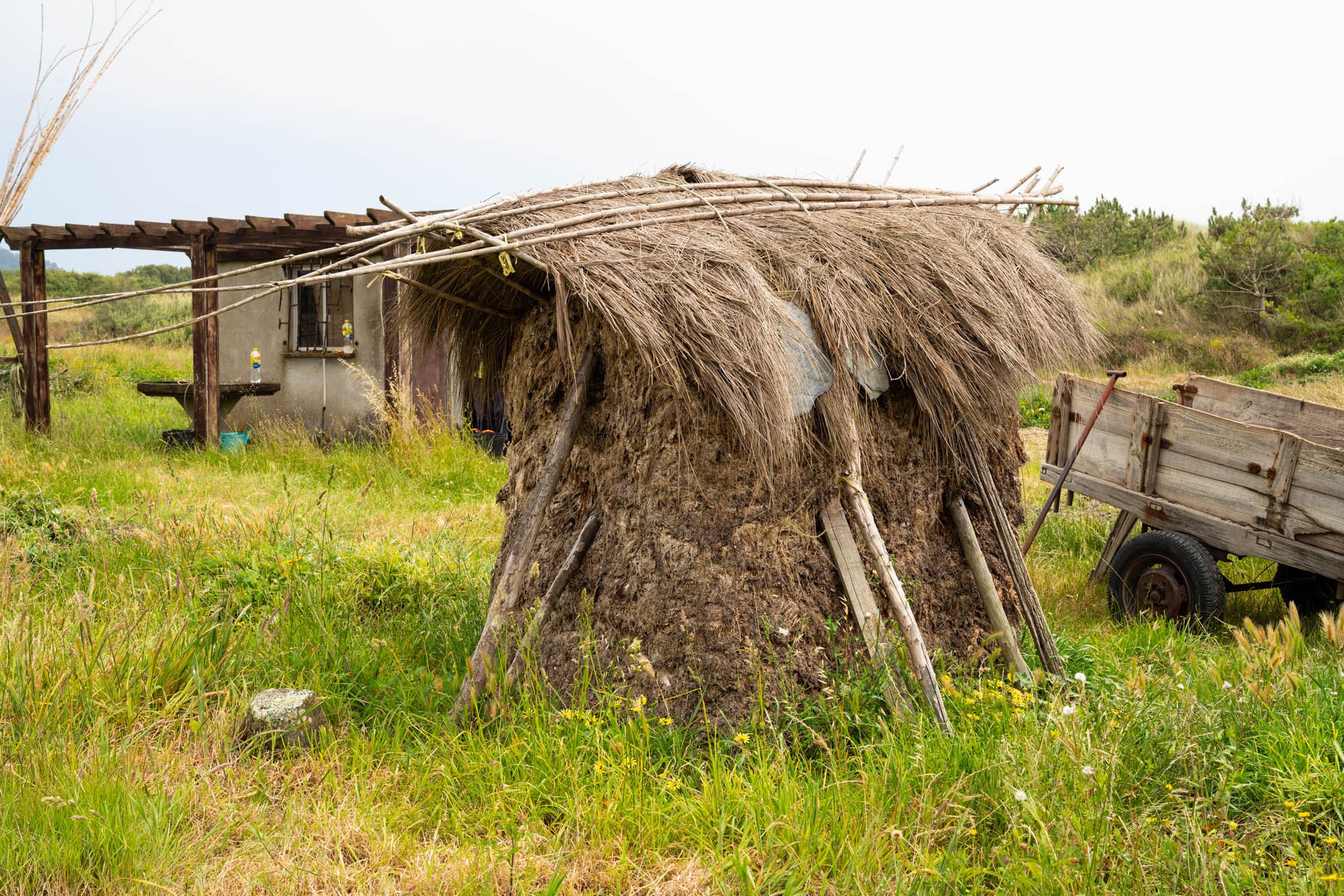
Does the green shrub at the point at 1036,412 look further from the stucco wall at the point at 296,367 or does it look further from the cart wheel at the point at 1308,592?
the stucco wall at the point at 296,367

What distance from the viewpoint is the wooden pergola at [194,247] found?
10.3 metres

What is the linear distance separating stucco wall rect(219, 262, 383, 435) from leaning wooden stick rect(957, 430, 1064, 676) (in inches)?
353

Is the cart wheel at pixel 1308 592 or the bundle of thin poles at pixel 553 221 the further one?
the cart wheel at pixel 1308 592

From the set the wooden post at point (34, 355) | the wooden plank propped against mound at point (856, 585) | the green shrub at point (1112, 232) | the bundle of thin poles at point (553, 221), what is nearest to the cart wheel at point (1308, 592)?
the bundle of thin poles at point (553, 221)

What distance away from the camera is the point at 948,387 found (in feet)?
12.9

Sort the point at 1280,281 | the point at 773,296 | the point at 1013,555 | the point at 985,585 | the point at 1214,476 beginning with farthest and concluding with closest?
the point at 1280,281, the point at 1214,476, the point at 1013,555, the point at 985,585, the point at 773,296

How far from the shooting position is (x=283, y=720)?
3.51 meters

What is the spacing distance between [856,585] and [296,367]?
10.5 meters

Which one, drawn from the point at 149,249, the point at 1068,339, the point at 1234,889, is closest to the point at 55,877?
the point at 1234,889

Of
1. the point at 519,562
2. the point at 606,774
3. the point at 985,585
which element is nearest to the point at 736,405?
the point at 519,562

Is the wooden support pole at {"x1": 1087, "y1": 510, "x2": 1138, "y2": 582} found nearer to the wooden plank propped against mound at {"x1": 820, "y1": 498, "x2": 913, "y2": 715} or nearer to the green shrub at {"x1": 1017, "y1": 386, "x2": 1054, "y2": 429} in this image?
the wooden plank propped against mound at {"x1": 820, "y1": 498, "x2": 913, "y2": 715}

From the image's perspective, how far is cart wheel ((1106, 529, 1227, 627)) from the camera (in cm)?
529

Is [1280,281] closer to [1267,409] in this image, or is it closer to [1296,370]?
[1296,370]

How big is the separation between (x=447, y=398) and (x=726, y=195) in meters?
7.66
